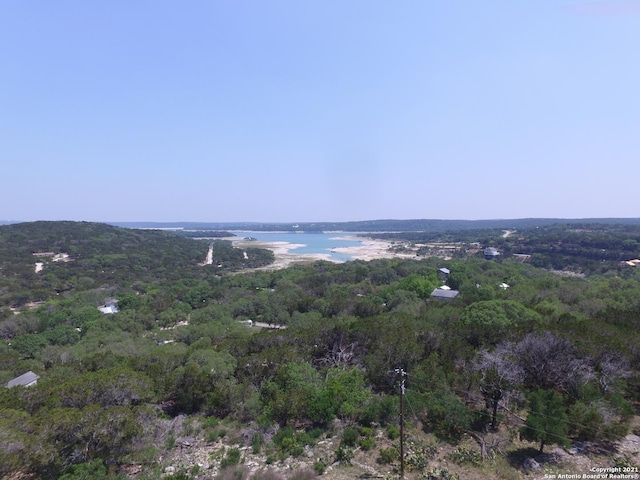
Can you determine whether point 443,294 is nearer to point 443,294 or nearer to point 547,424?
point 443,294

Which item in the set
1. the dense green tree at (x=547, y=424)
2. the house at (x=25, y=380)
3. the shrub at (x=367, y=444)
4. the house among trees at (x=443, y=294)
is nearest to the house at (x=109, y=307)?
the house at (x=25, y=380)

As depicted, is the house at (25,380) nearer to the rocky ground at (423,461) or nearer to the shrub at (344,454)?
the rocky ground at (423,461)

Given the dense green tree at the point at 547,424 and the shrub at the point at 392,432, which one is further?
the shrub at the point at 392,432

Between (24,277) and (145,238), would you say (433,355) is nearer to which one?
(24,277)

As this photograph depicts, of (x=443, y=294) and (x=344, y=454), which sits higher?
(x=344, y=454)

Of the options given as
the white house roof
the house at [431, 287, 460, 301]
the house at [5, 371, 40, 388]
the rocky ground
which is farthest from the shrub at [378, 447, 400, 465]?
the white house roof

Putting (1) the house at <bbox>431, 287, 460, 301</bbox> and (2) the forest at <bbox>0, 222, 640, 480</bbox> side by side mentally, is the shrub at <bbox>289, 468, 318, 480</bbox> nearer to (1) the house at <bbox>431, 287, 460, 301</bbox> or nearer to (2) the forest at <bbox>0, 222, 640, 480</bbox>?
(2) the forest at <bbox>0, 222, 640, 480</bbox>

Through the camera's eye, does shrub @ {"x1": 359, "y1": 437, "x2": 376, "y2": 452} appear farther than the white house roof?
No

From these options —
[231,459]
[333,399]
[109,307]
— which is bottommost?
[109,307]

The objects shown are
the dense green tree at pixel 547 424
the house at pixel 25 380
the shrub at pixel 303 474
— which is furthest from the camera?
the house at pixel 25 380

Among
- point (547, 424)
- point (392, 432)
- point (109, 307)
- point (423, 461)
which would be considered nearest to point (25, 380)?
point (392, 432)

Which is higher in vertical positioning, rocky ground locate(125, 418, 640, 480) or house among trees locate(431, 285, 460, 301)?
rocky ground locate(125, 418, 640, 480)

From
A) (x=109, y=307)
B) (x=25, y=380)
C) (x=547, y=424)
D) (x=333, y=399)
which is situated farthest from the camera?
(x=109, y=307)
